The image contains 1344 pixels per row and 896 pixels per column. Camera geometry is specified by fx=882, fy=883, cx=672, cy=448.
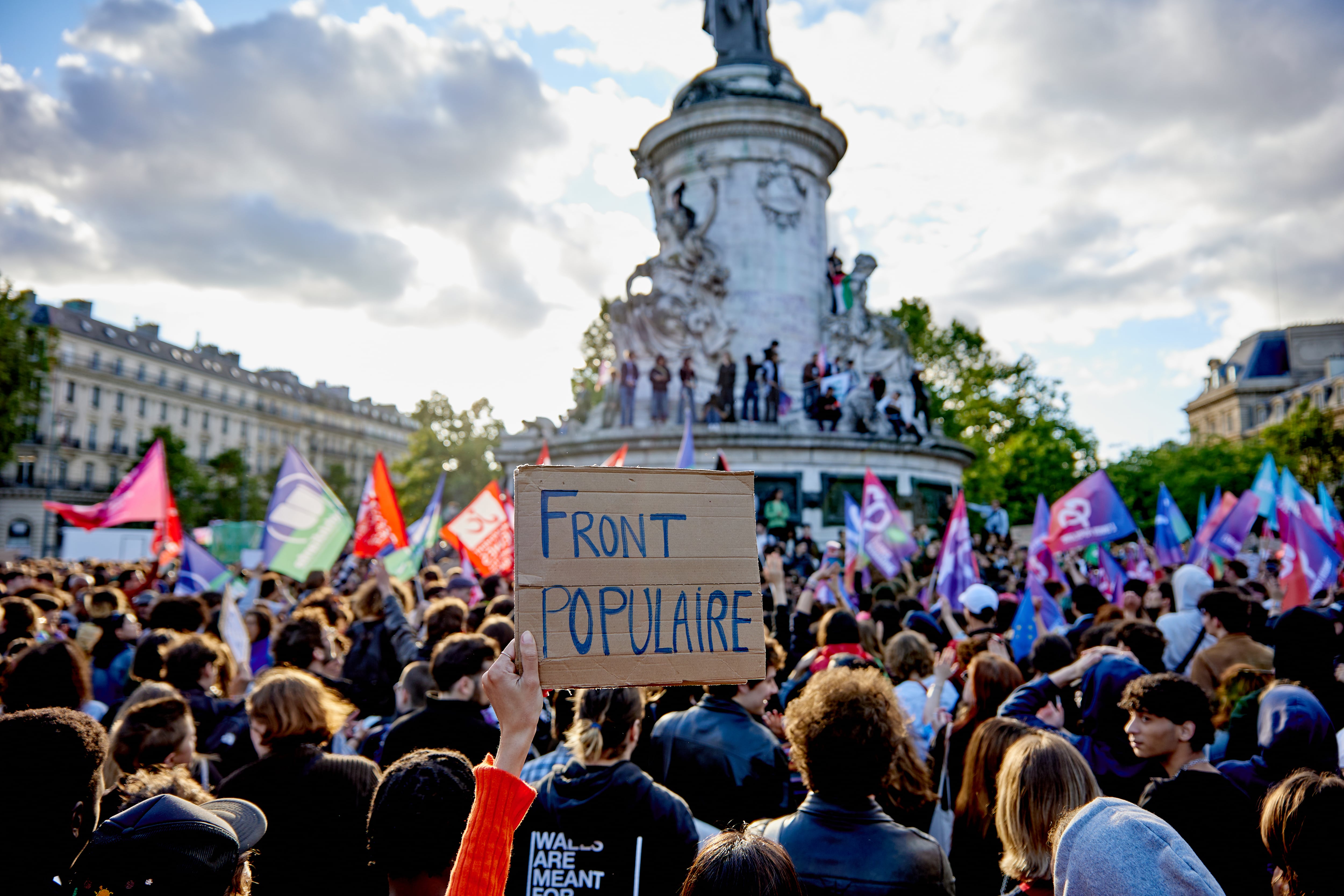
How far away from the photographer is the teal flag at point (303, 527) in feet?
27.6

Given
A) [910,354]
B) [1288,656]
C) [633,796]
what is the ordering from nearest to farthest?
[633,796] → [1288,656] → [910,354]

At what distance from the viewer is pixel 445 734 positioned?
4180 millimetres

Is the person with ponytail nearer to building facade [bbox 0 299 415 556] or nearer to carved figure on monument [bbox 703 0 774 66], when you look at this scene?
carved figure on monument [bbox 703 0 774 66]

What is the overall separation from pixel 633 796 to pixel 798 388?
23220mm

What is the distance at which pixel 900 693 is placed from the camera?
535cm

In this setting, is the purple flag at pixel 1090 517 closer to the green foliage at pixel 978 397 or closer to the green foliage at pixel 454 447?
the green foliage at pixel 978 397

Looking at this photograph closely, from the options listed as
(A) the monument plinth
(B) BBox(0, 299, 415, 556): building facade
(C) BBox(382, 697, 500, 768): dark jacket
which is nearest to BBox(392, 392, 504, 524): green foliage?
(B) BBox(0, 299, 415, 556): building facade

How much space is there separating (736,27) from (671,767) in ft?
93.9

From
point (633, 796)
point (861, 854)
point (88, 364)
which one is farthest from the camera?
point (88, 364)

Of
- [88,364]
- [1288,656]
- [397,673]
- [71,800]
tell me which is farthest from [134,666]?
[88,364]

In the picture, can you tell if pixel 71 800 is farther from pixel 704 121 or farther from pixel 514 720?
pixel 704 121

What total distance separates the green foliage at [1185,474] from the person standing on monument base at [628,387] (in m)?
40.6

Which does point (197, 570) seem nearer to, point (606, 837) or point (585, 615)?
point (606, 837)

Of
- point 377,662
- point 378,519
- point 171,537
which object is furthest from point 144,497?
point 377,662
